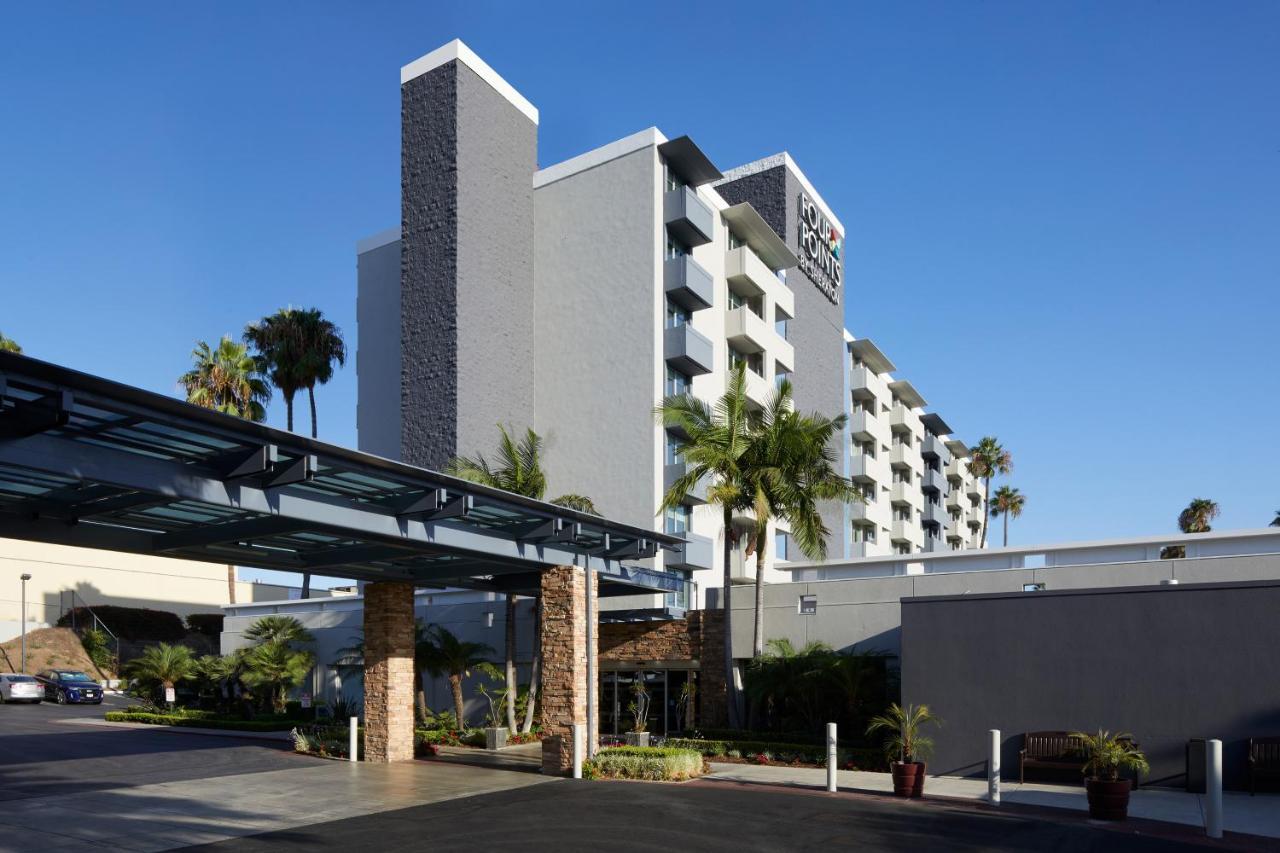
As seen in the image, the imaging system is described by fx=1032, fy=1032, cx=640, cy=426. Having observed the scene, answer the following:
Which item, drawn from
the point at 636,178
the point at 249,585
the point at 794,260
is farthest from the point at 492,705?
the point at 249,585

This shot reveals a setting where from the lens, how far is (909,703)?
73.3 feet

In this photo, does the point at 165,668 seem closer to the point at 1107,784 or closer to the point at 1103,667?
the point at 1103,667

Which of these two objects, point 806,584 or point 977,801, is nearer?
point 977,801

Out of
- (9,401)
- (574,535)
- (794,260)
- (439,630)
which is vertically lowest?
(439,630)

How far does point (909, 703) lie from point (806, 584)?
5763 mm

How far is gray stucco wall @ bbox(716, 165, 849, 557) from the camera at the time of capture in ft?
167

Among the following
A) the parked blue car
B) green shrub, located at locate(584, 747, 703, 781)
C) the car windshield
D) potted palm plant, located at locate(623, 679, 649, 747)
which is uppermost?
green shrub, located at locate(584, 747, 703, 781)

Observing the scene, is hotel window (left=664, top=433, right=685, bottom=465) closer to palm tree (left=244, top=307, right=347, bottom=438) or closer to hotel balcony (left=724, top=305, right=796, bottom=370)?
hotel balcony (left=724, top=305, right=796, bottom=370)

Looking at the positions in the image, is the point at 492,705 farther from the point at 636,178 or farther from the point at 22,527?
the point at 636,178

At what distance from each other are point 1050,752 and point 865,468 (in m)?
42.4

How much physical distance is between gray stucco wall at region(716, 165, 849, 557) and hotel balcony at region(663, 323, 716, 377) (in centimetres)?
1225

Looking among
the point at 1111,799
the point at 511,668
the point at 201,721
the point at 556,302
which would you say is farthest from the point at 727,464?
the point at 201,721

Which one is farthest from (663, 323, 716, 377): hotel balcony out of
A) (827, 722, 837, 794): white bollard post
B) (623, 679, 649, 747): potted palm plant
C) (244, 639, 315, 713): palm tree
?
(827, 722, 837, 794): white bollard post

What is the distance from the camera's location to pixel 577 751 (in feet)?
71.1
